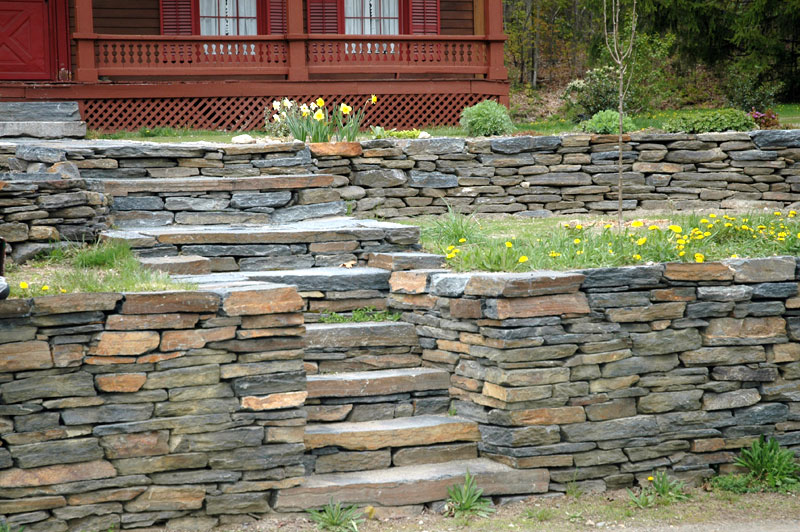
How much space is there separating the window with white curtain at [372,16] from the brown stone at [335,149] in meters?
7.00

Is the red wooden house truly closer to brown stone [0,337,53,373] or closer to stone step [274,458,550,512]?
brown stone [0,337,53,373]

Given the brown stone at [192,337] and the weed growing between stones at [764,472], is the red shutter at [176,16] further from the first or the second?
the weed growing between stones at [764,472]

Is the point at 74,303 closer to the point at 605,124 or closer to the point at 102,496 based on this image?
the point at 102,496

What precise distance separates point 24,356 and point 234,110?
27.6ft

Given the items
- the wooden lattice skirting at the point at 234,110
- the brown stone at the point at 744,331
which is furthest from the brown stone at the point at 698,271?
the wooden lattice skirting at the point at 234,110

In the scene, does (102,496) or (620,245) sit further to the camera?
(620,245)

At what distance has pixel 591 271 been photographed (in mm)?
5305

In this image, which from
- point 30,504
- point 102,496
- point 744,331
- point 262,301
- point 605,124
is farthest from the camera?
point 605,124

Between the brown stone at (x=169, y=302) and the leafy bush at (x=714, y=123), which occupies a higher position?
the leafy bush at (x=714, y=123)

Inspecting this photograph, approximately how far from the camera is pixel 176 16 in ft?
45.2

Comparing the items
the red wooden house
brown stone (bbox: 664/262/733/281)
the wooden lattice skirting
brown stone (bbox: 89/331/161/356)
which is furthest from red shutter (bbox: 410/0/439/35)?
brown stone (bbox: 89/331/161/356)

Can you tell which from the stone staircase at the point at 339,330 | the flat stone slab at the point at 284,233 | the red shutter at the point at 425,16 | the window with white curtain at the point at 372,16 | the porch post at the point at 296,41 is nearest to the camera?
the stone staircase at the point at 339,330

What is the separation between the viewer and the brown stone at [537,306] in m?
5.08

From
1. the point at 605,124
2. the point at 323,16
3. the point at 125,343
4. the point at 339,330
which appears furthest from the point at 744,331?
the point at 323,16
